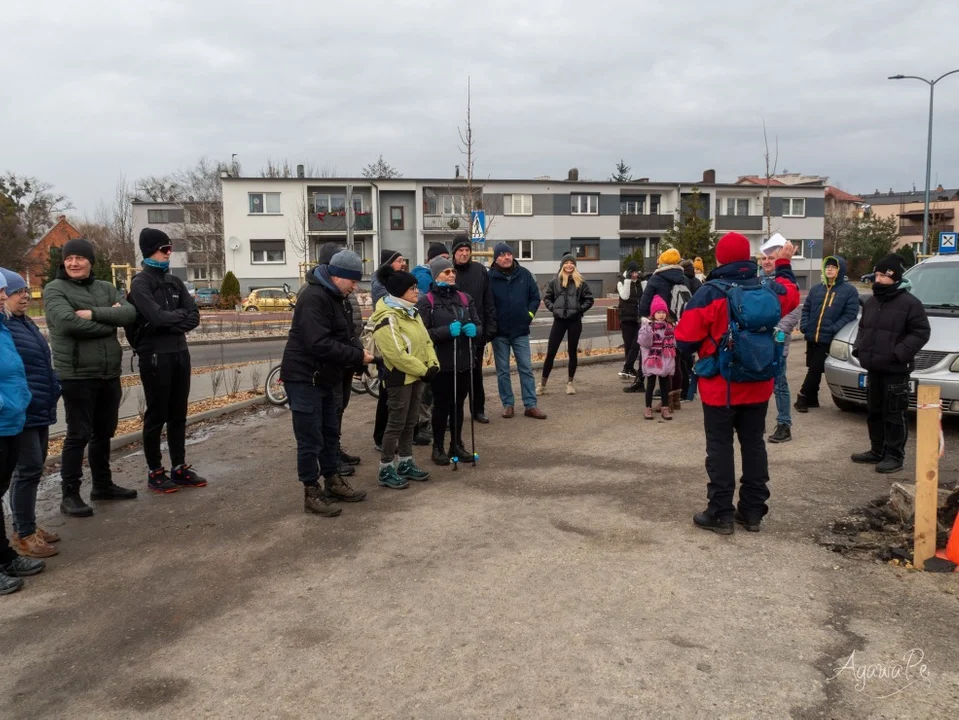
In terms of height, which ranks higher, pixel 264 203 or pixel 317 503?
pixel 264 203

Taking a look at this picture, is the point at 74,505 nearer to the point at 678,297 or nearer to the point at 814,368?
the point at 678,297

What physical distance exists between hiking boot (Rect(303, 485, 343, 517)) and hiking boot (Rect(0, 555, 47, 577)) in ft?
5.90

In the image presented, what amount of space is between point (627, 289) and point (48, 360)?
26.9 feet

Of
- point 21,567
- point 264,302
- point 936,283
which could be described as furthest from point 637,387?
point 264,302

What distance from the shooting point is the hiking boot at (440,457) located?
6938 mm

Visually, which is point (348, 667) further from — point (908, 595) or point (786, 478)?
point (786, 478)

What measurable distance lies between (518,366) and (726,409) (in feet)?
13.8

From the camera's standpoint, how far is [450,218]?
168 ft

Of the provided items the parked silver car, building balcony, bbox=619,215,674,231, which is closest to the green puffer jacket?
the parked silver car

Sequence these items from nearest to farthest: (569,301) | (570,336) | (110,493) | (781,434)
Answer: (110,493)
(781,434)
(569,301)
(570,336)

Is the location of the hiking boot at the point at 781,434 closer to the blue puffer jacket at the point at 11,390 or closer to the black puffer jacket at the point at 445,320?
the black puffer jacket at the point at 445,320

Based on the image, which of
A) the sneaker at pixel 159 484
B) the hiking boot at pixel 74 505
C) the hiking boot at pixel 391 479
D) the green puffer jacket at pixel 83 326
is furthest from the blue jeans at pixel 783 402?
the hiking boot at pixel 74 505

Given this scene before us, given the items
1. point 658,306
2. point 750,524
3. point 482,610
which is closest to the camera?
point 482,610

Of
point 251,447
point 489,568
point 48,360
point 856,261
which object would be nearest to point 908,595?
point 489,568
